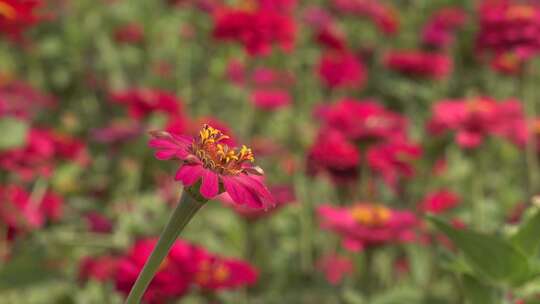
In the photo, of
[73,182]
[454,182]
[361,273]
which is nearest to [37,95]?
[73,182]

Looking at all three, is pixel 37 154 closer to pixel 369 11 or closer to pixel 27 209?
pixel 27 209

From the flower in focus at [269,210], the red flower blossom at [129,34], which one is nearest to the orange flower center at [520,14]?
the flower in focus at [269,210]

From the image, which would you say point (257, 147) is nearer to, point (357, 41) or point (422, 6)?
point (357, 41)

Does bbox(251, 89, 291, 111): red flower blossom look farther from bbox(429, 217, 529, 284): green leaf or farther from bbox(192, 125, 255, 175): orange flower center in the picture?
bbox(192, 125, 255, 175): orange flower center

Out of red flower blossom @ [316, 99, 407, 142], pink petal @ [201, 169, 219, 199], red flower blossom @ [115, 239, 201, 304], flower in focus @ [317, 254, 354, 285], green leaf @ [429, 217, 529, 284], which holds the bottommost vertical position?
flower in focus @ [317, 254, 354, 285]

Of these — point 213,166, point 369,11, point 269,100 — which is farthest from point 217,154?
point 369,11

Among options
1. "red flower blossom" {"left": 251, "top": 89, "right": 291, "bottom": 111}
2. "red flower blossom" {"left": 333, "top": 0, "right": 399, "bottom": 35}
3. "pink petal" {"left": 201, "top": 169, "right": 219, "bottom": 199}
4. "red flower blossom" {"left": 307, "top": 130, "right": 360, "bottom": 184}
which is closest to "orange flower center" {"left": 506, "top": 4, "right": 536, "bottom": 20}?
"red flower blossom" {"left": 307, "top": 130, "right": 360, "bottom": 184}

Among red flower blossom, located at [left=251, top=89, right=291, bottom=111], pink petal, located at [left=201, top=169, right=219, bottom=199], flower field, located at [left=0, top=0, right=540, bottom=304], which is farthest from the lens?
red flower blossom, located at [left=251, top=89, right=291, bottom=111]
